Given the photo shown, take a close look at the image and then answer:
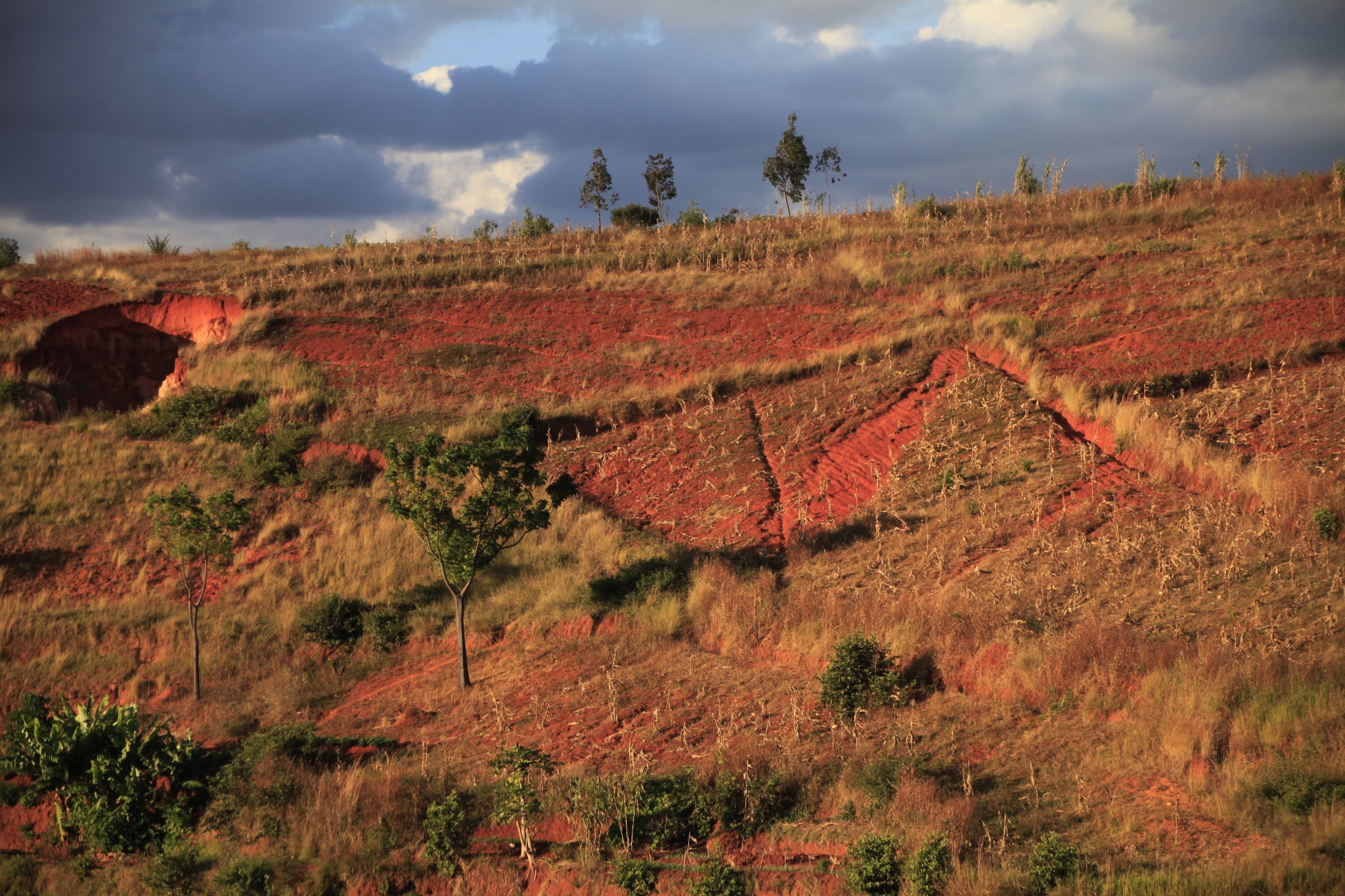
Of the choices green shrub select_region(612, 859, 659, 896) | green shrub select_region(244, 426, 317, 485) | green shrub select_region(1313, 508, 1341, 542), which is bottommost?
green shrub select_region(612, 859, 659, 896)

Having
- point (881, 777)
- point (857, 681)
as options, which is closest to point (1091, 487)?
point (857, 681)

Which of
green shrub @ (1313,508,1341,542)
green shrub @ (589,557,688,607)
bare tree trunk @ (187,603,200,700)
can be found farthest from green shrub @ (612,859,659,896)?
green shrub @ (1313,508,1341,542)

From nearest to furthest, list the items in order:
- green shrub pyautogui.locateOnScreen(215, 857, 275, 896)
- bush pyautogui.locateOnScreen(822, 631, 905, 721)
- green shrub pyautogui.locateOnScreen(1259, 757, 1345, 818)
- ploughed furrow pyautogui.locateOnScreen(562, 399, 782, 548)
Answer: green shrub pyautogui.locateOnScreen(1259, 757, 1345, 818) < green shrub pyautogui.locateOnScreen(215, 857, 275, 896) < bush pyautogui.locateOnScreen(822, 631, 905, 721) < ploughed furrow pyautogui.locateOnScreen(562, 399, 782, 548)

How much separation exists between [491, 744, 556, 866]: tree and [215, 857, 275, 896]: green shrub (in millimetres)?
2021

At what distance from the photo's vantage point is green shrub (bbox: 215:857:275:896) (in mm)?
8117

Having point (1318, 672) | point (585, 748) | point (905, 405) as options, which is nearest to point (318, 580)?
point (585, 748)

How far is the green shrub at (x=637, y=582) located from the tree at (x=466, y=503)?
1512 millimetres

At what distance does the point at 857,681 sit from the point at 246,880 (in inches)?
241

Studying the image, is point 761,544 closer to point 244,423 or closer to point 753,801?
point 753,801

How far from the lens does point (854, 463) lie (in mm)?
17547

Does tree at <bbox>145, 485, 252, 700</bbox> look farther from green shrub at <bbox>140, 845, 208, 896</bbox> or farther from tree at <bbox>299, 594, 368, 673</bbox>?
green shrub at <bbox>140, 845, 208, 896</bbox>

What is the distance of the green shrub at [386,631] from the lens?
46.9 feet

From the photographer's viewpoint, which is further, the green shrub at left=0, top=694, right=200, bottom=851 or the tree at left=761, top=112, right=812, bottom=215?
the tree at left=761, top=112, right=812, bottom=215

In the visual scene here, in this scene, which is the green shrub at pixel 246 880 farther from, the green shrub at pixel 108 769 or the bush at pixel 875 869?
the bush at pixel 875 869
